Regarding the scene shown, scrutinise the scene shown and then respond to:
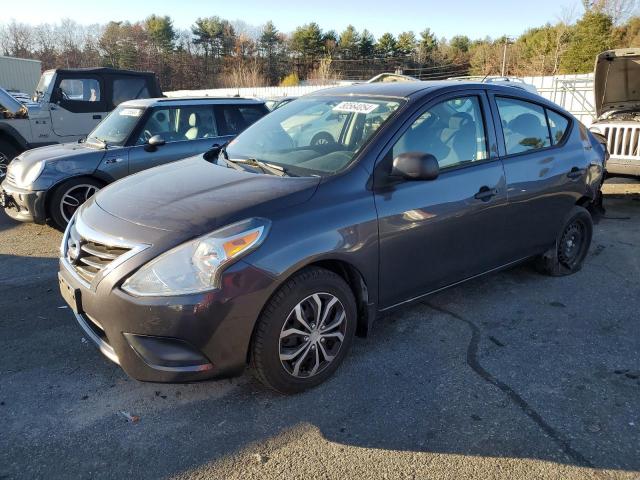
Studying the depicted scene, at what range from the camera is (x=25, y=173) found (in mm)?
5988

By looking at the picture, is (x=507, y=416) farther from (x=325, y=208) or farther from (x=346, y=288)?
(x=325, y=208)

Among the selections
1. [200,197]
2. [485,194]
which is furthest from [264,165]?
[485,194]

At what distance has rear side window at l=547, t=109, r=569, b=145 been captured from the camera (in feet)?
14.1

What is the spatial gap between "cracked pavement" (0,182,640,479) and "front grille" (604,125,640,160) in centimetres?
434

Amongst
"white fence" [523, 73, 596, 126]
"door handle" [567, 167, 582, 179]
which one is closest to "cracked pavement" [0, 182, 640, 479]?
"door handle" [567, 167, 582, 179]

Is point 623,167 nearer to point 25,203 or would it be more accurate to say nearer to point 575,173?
point 575,173

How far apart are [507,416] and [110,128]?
6124mm

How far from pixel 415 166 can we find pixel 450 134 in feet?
2.49

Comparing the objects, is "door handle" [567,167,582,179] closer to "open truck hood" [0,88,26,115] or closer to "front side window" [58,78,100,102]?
"front side window" [58,78,100,102]

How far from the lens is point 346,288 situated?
290 cm

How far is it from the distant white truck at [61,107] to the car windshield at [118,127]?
128 inches

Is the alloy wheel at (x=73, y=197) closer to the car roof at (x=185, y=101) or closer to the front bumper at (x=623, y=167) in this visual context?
the car roof at (x=185, y=101)

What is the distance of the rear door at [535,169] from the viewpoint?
3.82m

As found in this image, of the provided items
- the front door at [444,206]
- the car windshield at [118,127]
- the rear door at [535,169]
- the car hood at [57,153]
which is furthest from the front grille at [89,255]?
the car windshield at [118,127]
